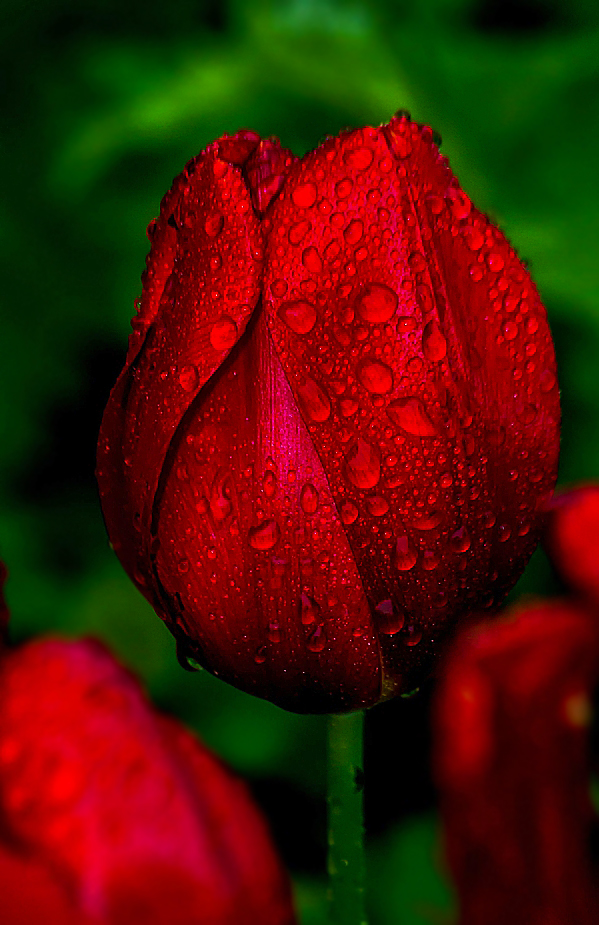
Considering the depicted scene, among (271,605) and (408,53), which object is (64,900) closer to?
(271,605)

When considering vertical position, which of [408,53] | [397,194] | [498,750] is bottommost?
[498,750]

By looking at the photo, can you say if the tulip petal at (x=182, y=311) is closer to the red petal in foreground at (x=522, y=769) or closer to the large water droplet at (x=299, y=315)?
the large water droplet at (x=299, y=315)

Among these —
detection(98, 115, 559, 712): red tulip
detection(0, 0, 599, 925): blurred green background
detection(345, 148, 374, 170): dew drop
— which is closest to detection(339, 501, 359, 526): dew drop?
detection(98, 115, 559, 712): red tulip

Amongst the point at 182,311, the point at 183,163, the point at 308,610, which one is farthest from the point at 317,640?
the point at 183,163

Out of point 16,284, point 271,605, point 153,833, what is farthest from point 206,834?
point 16,284

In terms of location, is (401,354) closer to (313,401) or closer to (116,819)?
(313,401)

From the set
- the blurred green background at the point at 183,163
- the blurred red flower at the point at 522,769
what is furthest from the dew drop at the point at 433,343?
the blurred green background at the point at 183,163
